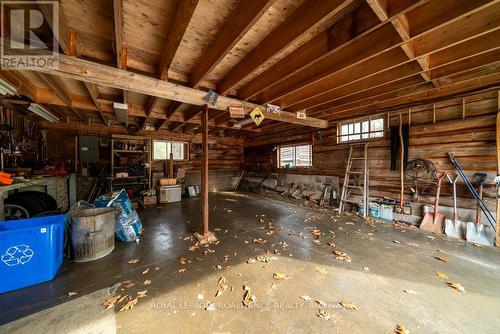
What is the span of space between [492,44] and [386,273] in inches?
125

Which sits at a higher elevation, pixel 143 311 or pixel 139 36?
pixel 139 36

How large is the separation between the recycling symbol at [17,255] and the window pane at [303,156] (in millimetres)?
6907

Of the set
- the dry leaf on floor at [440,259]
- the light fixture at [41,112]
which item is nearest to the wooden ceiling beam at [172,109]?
the light fixture at [41,112]

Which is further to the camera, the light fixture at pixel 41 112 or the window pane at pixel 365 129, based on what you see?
the window pane at pixel 365 129

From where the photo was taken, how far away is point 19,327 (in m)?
1.59

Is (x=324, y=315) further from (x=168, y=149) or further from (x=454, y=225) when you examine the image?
(x=168, y=149)

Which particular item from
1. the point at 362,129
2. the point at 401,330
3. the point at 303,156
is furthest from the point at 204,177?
the point at 362,129

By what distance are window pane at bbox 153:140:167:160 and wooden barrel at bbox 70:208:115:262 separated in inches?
199

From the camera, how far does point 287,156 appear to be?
776 cm

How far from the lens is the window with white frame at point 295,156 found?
6934 millimetres

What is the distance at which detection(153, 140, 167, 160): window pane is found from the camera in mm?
7594

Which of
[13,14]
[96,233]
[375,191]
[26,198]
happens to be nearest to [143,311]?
[96,233]

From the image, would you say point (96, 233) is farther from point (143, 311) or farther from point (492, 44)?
point (492, 44)

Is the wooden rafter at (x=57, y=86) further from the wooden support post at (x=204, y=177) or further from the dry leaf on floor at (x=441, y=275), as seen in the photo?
the dry leaf on floor at (x=441, y=275)
